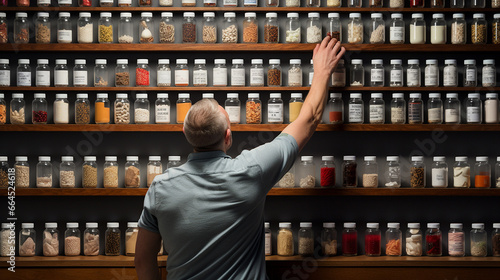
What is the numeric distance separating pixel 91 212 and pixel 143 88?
0.72 m

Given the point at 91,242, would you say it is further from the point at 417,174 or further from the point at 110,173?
the point at 417,174

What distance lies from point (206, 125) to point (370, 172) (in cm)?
130

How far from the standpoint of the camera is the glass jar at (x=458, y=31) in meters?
2.47

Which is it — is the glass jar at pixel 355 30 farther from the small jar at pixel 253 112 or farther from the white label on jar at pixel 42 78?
the white label on jar at pixel 42 78

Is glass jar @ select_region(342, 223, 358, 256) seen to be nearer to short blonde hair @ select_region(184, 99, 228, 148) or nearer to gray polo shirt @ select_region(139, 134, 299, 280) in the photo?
gray polo shirt @ select_region(139, 134, 299, 280)

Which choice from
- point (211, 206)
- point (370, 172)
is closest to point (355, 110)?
point (370, 172)

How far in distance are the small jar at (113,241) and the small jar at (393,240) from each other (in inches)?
53.4

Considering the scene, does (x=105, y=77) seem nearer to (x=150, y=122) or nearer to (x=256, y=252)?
(x=150, y=122)

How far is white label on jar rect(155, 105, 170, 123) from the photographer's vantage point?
2.46m

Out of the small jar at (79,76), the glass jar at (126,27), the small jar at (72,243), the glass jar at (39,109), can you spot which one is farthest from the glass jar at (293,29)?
the small jar at (72,243)

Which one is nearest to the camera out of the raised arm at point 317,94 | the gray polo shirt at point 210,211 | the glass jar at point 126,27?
the gray polo shirt at point 210,211

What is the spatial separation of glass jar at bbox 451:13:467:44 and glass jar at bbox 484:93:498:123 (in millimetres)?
310

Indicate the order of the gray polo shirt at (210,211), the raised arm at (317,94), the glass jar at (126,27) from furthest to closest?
the glass jar at (126,27) → the raised arm at (317,94) → the gray polo shirt at (210,211)

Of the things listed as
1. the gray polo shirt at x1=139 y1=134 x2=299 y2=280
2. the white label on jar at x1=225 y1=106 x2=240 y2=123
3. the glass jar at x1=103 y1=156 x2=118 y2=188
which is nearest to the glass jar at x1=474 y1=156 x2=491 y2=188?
the white label on jar at x1=225 y1=106 x2=240 y2=123
